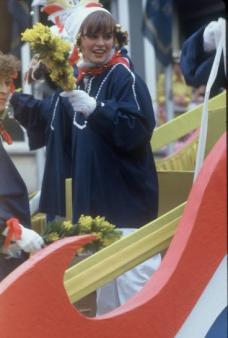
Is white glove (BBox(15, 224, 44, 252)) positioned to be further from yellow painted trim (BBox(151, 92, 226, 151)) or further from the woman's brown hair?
yellow painted trim (BBox(151, 92, 226, 151))

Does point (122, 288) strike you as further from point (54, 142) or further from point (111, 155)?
point (54, 142)

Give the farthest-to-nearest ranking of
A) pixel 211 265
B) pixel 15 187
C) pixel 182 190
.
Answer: pixel 182 190 → pixel 15 187 → pixel 211 265

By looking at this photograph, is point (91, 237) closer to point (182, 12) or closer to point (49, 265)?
point (49, 265)

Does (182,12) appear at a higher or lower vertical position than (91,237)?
lower

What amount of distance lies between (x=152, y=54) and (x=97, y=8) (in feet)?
21.6

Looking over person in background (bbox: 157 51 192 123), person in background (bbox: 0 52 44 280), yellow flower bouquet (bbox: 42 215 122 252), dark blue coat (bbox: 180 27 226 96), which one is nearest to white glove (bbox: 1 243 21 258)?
person in background (bbox: 0 52 44 280)

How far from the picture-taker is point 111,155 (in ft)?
10.5

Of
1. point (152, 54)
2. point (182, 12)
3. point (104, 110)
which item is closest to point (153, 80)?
point (152, 54)

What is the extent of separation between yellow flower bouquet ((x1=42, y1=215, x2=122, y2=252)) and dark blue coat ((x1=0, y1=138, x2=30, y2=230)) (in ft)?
0.87

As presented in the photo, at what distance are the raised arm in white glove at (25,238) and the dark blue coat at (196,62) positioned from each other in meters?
0.99

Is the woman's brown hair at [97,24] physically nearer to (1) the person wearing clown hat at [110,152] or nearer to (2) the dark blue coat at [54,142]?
(1) the person wearing clown hat at [110,152]

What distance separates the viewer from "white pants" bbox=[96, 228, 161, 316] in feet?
10.5

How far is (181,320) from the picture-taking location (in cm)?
234

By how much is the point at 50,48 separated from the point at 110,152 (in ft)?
2.41
